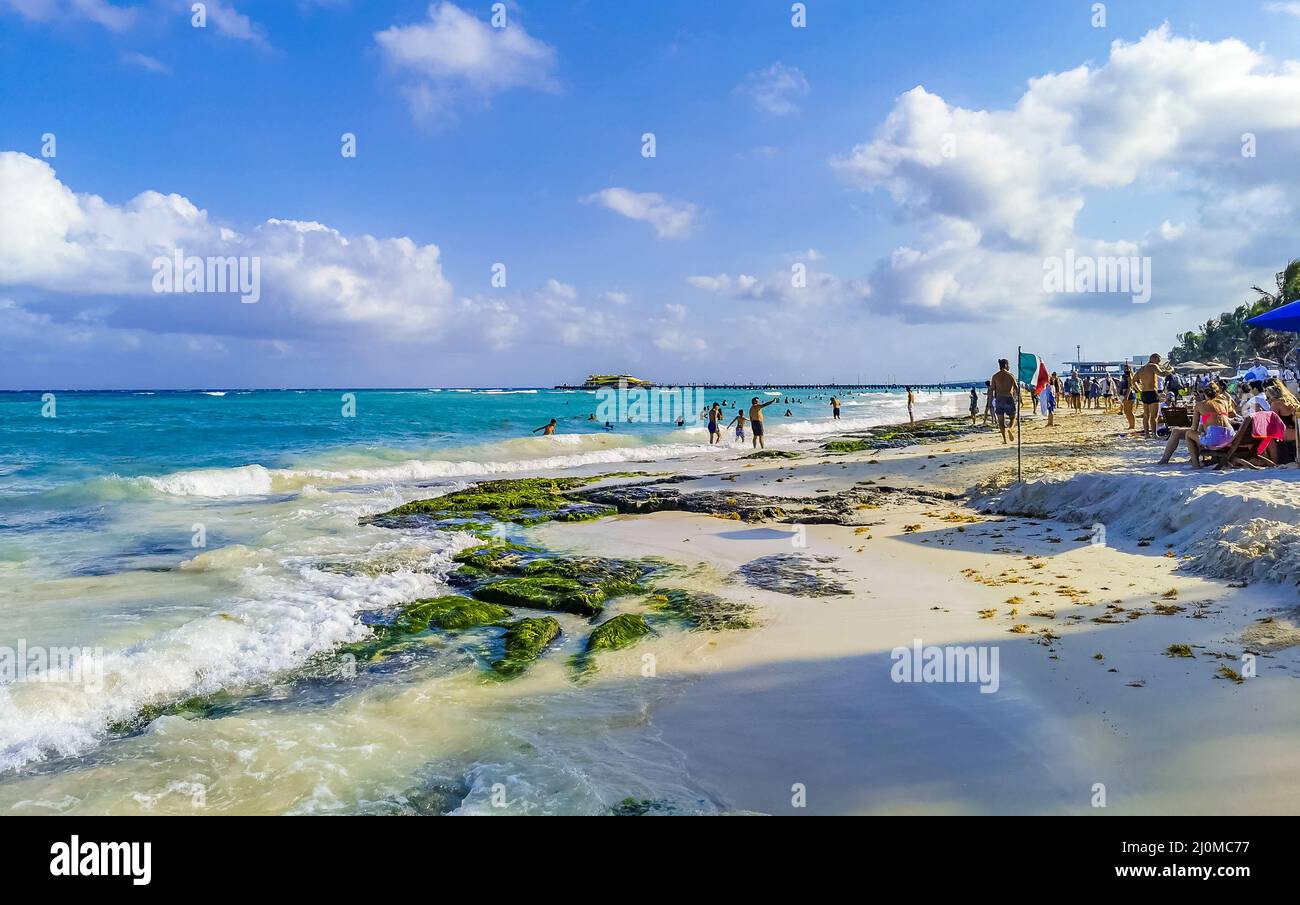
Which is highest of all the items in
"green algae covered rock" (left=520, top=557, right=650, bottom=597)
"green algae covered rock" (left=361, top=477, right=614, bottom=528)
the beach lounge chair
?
the beach lounge chair

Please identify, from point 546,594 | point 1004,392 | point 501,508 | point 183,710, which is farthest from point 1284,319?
point 183,710

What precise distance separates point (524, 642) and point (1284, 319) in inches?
615

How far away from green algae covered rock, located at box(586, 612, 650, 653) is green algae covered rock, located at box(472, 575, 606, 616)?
31.8 inches

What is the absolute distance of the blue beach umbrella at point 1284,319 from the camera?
13.7m

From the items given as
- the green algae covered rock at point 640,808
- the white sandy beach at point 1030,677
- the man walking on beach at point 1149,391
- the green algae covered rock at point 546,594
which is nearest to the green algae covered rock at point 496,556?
the green algae covered rock at point 546,594

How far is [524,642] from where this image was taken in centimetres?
696

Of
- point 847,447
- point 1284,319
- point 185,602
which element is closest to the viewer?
point 185,602

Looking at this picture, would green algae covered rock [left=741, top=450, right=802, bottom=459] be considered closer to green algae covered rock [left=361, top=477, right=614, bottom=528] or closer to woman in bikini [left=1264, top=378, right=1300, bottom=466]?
green algae covered rock [left=361, top=477, right=614, bottom=528]

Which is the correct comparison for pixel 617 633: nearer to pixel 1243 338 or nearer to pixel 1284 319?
pixel 1284 319

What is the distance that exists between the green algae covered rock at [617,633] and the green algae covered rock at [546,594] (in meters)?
0.81

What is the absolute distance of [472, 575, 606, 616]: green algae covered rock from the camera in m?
8.27

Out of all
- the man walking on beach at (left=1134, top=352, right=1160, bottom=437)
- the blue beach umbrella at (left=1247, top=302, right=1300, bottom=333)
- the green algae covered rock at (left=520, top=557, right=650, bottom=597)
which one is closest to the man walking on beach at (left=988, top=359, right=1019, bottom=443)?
the man walking on beach at (left=1134, top=352, right=1160, bottom=437)
